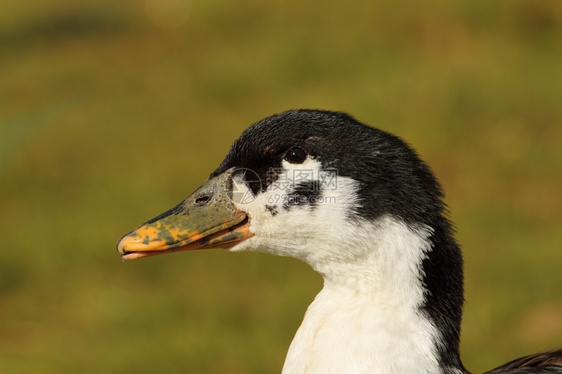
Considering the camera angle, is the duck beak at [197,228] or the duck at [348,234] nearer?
the duck at [348,234]

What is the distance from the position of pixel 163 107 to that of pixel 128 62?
1.05 m

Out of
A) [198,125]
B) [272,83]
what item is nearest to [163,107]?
[198,125]

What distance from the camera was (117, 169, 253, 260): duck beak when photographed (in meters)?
2.28

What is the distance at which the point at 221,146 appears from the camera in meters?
6.33

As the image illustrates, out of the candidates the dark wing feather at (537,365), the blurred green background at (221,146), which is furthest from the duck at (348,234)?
the blurred green background at (221,146)

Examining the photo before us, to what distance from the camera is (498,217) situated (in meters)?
5.41

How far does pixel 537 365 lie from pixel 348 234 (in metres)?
0.81

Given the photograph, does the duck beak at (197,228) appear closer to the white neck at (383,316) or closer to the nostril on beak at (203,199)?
Result: the nostril on beak at (203,199)

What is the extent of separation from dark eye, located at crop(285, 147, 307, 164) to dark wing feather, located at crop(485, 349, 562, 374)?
0.83 metres

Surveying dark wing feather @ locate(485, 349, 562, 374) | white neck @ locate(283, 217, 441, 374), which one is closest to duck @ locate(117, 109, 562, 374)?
white neck @ locate(283, 217, 441, 374)

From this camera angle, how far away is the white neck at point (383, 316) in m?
2.09

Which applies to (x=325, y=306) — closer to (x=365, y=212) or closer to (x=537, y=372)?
(x=365, y=212)

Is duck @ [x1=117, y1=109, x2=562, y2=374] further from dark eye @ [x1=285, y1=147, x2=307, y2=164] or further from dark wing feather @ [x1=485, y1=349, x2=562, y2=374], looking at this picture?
dark wing feather @ [x1=485, y1=349, x2=562, y2=374]

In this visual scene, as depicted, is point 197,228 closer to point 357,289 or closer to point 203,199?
point 203,199
